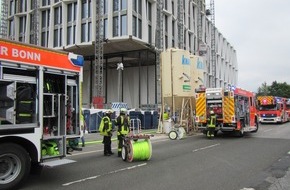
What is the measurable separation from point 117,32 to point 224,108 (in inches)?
915

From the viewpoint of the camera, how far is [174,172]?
30.5 feet

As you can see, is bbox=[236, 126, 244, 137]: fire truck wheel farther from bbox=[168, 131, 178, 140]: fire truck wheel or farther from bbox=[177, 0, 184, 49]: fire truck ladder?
bbox=[177, 0, 184, 49]: fire truck ladder

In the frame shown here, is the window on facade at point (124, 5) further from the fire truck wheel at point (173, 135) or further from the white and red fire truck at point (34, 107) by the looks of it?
the white and red fire truck at point (34, 107)

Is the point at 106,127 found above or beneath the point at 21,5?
beneath

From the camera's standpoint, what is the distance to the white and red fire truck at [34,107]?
7.21 meters

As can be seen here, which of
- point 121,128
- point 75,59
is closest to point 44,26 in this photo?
point 121,128

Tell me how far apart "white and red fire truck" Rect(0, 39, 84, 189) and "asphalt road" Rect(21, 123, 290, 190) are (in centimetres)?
69

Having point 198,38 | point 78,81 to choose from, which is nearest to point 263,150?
point 78,81

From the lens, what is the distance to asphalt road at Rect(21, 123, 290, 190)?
305 inches

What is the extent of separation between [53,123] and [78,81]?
1.27 metres

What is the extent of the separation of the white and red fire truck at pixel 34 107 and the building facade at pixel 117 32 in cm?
2881

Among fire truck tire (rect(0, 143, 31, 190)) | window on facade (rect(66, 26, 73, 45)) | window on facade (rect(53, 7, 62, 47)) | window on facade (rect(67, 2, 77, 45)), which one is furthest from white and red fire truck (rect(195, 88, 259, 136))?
window on facade (rect(53, 7, 62, 47))

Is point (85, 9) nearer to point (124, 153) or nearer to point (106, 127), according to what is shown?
point (106, 127)

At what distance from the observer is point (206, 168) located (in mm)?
9820
